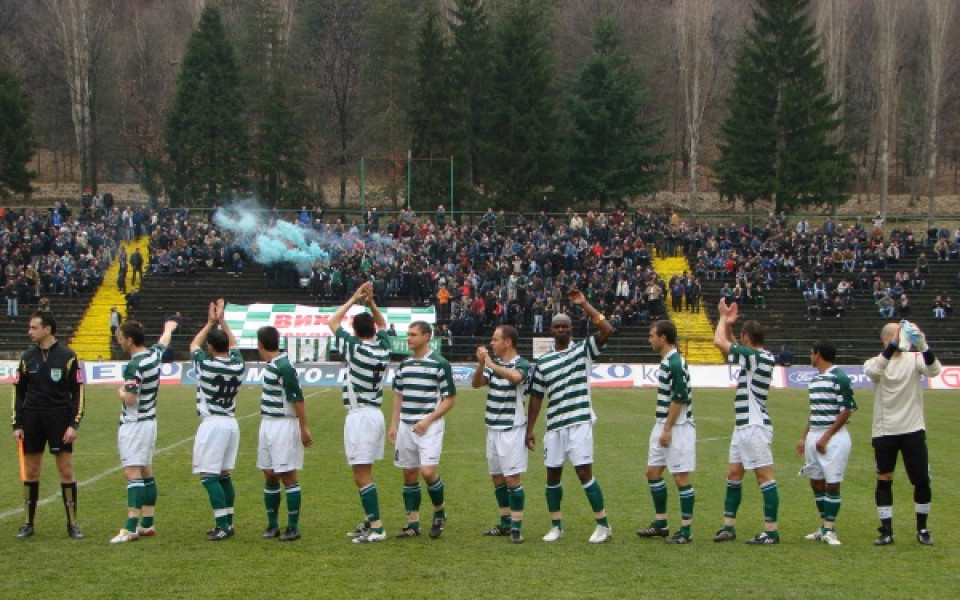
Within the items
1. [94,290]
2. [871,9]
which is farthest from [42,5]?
[871,9]

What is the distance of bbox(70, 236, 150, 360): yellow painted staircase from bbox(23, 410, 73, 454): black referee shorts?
29.6m

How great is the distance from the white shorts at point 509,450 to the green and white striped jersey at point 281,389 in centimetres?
190

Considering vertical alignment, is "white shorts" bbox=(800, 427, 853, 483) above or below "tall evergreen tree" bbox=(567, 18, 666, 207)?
below

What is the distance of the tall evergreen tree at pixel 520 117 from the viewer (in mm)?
63594

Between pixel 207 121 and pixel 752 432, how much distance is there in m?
58.0

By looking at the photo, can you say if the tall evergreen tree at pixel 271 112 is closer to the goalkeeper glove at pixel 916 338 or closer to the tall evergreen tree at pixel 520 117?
the tall evergreen tree at pixel 520 117

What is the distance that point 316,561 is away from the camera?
9781 millimetres

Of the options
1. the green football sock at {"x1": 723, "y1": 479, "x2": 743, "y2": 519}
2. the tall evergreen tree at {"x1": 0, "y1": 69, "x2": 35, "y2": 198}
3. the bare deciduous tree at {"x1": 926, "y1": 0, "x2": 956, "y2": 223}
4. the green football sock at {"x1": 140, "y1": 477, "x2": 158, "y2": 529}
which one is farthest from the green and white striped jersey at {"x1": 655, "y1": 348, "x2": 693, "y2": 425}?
the tall evergreen tree at {"x1": 0, "y1": 69, "x2": 35, "y2": 198}

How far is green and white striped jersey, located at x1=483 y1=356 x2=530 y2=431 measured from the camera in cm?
1065

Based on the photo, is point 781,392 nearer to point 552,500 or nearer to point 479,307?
point 479,307

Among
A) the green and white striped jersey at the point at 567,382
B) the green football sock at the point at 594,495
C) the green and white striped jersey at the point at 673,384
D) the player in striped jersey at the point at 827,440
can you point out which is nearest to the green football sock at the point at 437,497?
the green and white striped jersey at the point at 567,382

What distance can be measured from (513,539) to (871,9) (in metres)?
80.2

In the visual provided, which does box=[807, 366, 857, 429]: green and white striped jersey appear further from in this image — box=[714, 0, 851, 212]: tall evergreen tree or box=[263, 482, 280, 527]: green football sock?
box=[714, 0, 851, 212]: tall evergreen tree

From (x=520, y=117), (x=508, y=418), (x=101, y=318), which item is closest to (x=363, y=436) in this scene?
(x=508, y=418)
